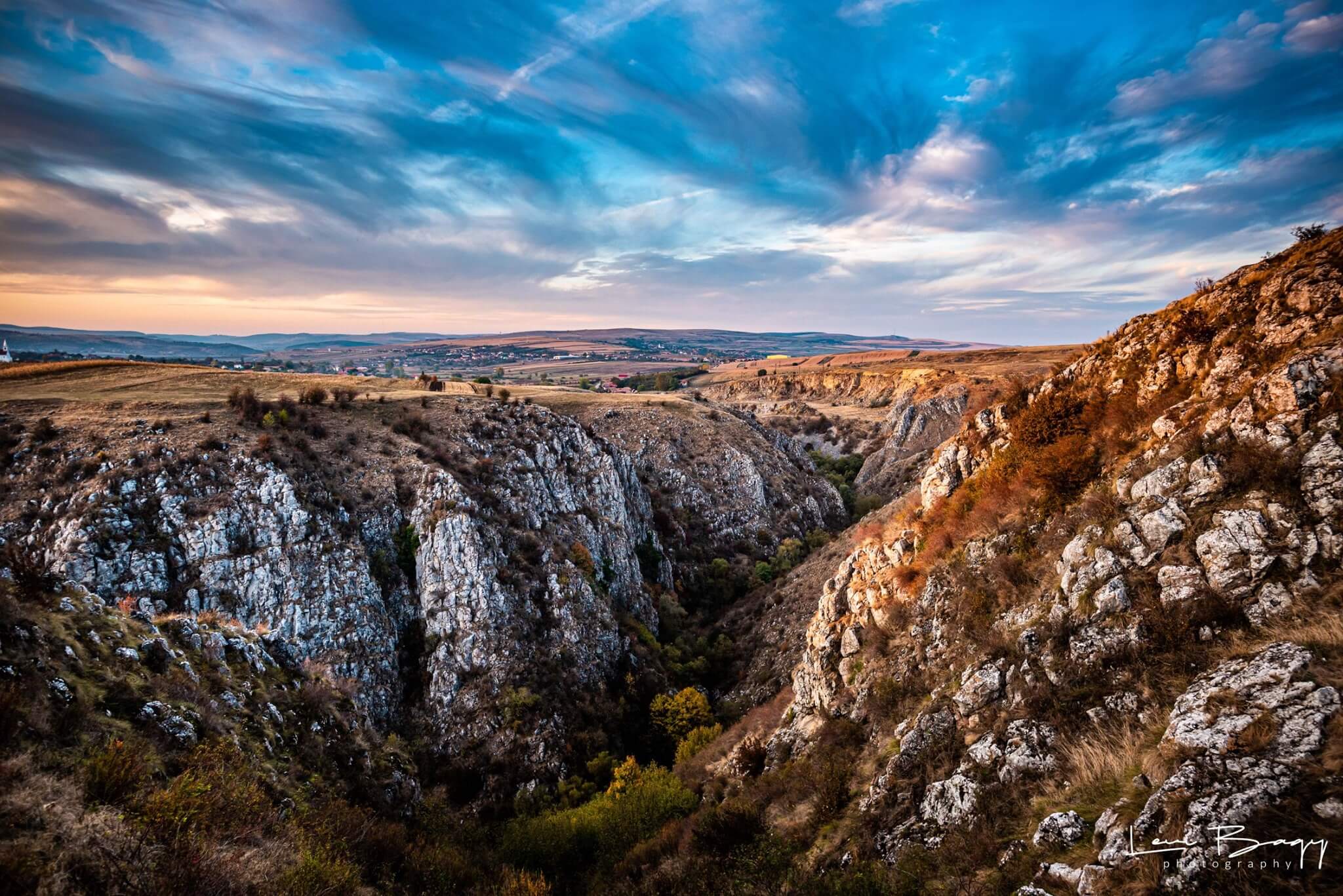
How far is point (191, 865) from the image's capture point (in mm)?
6914

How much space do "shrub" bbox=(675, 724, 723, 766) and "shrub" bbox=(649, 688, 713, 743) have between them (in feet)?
6.34

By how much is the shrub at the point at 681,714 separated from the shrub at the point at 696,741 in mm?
1931

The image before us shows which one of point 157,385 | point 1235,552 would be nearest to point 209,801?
point 1235,552

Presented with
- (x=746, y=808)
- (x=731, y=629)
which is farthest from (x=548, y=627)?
(x=746, y=808)

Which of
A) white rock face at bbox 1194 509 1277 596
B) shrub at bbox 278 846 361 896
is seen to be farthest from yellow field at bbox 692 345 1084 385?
shrub at bbox 278 846 361 896

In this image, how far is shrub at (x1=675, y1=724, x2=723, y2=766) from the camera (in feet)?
81.6

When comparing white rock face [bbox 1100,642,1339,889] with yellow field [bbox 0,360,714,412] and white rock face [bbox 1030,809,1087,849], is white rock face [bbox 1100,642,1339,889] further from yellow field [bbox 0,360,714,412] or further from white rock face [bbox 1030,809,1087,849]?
yellow field [bbox 0,360,714,412]

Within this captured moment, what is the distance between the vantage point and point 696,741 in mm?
26188

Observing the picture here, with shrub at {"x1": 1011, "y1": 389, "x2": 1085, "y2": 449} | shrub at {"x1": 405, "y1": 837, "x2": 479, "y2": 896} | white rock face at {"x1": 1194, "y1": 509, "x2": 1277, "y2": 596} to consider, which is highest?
shrub at {"x1": 1011, "y1": 389, "x2": 1085, "y2": 449}

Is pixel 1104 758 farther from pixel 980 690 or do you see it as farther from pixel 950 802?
pixel 980 690

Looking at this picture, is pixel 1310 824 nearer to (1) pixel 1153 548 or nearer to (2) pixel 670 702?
(1) pixel 1153 548

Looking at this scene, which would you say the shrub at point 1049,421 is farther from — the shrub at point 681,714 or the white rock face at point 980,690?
the shrub at point 681,714

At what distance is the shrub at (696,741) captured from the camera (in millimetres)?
24859

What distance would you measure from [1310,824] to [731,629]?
3614 centimetres
